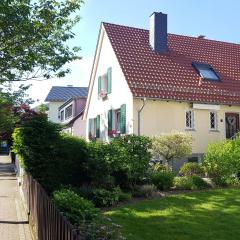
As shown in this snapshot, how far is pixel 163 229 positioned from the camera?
9.38m

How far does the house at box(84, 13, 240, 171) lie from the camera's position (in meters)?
21.4

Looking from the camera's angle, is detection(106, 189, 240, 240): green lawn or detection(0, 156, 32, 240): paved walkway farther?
detection(0, 156, 32, 240): paved walkway

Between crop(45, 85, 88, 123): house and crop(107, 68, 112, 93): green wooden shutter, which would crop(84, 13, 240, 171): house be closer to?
crop(107, 68, 112, 93): green wooden shutter

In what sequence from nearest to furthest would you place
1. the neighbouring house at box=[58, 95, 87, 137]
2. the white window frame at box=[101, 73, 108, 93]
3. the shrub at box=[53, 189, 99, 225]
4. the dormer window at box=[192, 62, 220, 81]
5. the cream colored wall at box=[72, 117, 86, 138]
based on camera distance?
1. the shrub at box=[53, 189, 99, 225]
2. the dormer window at box=[192, 62, 220, 81]
3. the white window frame at box=[101, 73, 108, 93]
4. the cream colored wall at box=[72, 117, 86, 138]
5. the neighbouring house at box=[58, 95, 87, 137]

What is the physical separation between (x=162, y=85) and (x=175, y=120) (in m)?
1.87

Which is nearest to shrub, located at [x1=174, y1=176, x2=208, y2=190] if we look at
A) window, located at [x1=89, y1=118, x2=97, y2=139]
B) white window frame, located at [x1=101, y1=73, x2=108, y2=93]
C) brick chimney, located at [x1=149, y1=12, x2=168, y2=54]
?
brick chimney, located at [x1=149, y1=12, x2=168, y2=54]

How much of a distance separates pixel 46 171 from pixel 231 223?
21.5 ft

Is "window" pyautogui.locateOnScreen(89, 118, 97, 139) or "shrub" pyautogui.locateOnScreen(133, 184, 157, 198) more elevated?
"window" pyautogui.locateOnScreen(89, 118, 97, 139)

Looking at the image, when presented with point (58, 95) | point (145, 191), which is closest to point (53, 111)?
point (58, 95)

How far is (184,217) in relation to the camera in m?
10.4

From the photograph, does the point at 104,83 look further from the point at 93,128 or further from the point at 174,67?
the point at 174,67

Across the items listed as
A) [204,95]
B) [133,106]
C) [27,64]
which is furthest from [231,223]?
[204,95]

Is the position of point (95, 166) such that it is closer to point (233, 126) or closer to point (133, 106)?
point (133, 106)

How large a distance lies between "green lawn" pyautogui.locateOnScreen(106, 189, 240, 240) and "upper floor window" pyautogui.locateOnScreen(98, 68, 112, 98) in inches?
478
